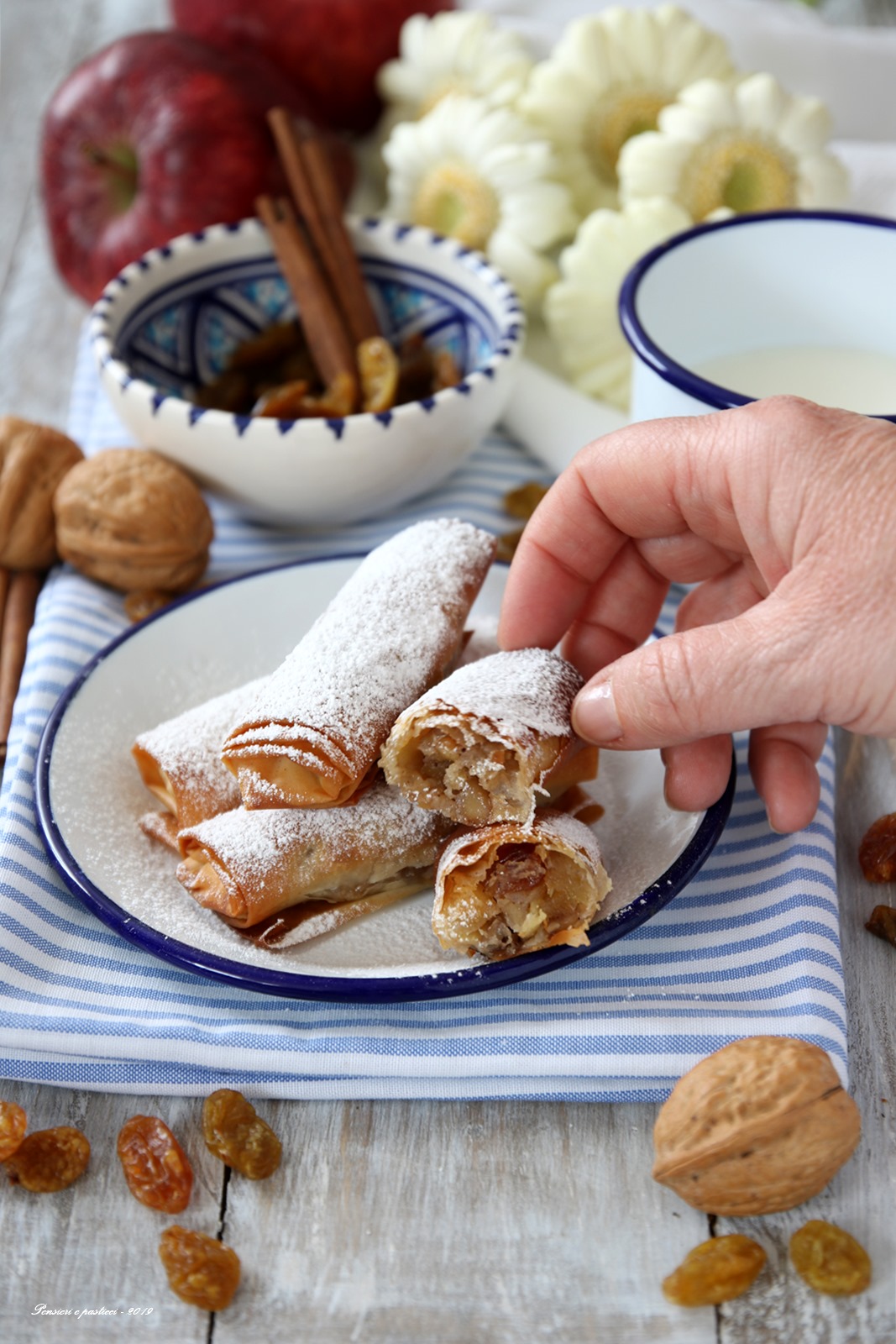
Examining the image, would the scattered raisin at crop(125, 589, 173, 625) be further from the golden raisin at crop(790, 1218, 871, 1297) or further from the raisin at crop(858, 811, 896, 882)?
the golden raisin at crop(790, 1218, 871, 1297)

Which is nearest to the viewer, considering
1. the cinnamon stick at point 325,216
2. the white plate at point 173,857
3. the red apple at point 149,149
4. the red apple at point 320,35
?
the white plate at point 173,857

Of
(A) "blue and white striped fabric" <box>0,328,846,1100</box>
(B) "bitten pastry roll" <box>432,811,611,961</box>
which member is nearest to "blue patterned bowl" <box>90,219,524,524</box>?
Result: (A) "blue and white striped fabric" <box>0,328,846,1100</box>

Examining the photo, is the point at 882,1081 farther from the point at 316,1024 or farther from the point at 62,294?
the point at 62,294

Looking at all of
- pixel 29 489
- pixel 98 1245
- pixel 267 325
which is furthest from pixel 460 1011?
pixel 267 325

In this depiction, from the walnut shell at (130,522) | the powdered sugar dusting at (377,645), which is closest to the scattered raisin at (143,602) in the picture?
the walnut shell at (130,522)

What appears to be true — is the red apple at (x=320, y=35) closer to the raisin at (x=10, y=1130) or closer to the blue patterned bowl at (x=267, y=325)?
the blue patterned bowl at (x=267, y=325)

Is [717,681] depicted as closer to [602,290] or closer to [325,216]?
[602,290]
